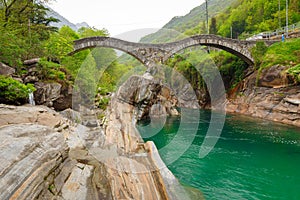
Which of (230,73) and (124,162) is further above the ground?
(230,73)

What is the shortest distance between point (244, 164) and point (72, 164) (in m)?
8.19

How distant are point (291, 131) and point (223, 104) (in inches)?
529

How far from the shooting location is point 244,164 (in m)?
9.63

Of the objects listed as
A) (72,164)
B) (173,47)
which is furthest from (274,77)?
(72,164)

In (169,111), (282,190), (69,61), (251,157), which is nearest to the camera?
(282,190)

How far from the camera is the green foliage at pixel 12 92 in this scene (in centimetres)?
711

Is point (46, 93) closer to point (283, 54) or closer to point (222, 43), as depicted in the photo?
point (222, 43)

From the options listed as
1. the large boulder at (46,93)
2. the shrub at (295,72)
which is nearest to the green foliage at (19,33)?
the large boulder at (46,93)

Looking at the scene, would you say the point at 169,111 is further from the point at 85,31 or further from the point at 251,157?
the point at 85,31

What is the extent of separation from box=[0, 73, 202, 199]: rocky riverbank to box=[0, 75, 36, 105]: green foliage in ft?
5.58

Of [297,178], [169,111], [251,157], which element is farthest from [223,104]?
[297,178]

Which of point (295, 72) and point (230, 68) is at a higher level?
point (230, 68)

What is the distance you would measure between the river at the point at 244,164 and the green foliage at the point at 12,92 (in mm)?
6700

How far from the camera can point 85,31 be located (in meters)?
32.5
